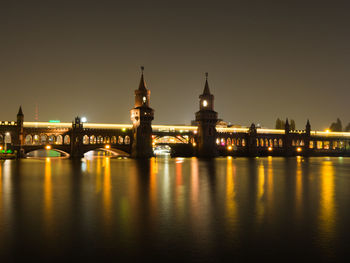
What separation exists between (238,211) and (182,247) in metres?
8.21

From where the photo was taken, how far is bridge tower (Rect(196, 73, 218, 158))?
12044 cm

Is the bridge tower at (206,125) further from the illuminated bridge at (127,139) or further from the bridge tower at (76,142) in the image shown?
the bridge tower at (76,142)

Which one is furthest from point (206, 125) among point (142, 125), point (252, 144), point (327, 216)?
point (327, 216)

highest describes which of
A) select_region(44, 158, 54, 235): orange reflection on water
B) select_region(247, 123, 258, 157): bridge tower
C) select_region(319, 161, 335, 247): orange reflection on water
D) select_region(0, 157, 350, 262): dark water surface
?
select_region(247, 123, 258, 157): bridge tower

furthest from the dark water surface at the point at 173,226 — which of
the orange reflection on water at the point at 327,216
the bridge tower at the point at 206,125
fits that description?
the bridge tower at the point at 206,125

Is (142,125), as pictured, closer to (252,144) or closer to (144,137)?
(144,137)

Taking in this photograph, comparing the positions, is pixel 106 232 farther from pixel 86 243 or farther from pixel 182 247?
pixel 182 247

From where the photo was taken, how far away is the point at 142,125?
4208 inches

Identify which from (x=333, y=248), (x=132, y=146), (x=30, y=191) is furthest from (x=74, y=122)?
(x=333, y=248)

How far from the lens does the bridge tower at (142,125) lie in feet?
345

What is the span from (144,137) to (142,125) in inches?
154

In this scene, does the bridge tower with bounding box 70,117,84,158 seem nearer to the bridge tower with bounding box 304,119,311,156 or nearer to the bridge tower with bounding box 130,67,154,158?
the bridge tower with bounding box 130,67,154,158

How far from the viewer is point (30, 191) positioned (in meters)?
29.7

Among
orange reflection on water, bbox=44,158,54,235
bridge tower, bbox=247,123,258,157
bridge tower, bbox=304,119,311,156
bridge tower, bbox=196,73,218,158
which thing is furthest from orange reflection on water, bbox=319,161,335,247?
bridge tower, bbox=304,119,311,156
